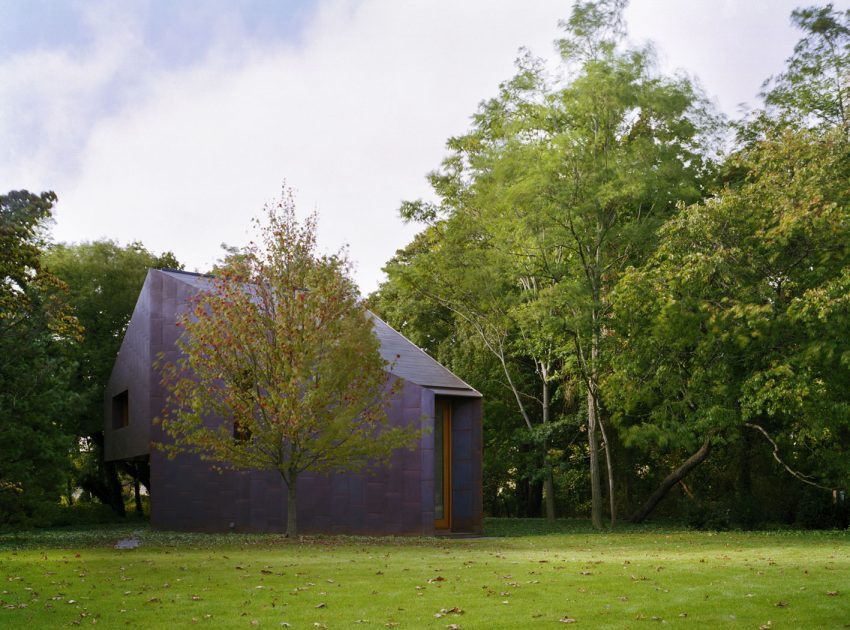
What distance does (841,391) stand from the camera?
17938mm

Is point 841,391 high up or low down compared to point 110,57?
down

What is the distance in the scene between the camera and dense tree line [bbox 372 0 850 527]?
58.6 feet

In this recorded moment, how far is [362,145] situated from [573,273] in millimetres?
6202

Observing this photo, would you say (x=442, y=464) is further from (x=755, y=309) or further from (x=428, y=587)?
(x=428, y=587)

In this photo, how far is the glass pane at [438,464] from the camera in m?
19.9

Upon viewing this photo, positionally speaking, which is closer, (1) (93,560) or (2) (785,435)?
(1) (93,560)

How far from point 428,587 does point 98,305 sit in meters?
25.4

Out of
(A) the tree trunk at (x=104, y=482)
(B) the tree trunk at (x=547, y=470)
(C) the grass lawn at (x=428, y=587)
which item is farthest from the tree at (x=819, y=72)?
(A) the tree trunk at (x=104, y=482)

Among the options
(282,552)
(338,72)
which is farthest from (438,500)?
(338,72)

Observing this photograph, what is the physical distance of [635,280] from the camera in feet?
61.5

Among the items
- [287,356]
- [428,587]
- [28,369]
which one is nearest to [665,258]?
[287,356]

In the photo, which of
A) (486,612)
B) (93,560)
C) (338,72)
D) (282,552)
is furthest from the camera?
(338,72)

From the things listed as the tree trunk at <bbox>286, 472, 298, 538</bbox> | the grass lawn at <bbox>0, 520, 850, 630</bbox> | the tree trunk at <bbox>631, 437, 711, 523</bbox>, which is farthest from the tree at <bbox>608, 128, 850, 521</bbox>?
the tree trunk at <bbox>286, 472, 298, 538</bbox>

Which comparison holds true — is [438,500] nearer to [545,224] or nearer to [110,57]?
[545,224]
